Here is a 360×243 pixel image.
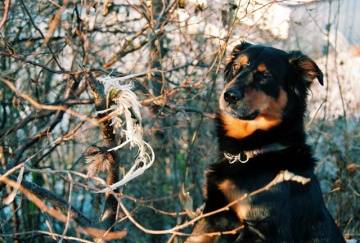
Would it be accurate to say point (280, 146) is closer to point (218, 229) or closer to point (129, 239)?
point (218, 229)

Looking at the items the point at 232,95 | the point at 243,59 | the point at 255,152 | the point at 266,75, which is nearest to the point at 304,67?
the point at 266,75

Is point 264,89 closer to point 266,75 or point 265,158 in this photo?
point 266,75

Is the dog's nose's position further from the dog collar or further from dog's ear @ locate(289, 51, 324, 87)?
dog's ear @ locate(289, 51, 324, 87)

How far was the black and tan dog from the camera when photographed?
3.73 m

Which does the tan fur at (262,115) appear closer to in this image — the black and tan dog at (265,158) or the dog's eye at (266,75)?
the black and tan dog at (265,158)

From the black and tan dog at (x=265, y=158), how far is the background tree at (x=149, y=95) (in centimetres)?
32

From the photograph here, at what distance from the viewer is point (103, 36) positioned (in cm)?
610

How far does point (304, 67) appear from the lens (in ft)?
14.1

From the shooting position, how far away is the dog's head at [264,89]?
4.20 metres

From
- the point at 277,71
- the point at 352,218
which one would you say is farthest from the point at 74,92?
the point at 352,218

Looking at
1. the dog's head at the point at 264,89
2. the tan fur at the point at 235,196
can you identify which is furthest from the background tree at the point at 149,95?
the tan fur at the point at 235,196

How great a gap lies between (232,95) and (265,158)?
558mm

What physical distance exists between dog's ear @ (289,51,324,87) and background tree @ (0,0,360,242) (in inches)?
15.1

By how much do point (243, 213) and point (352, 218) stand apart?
2103 millimetres
